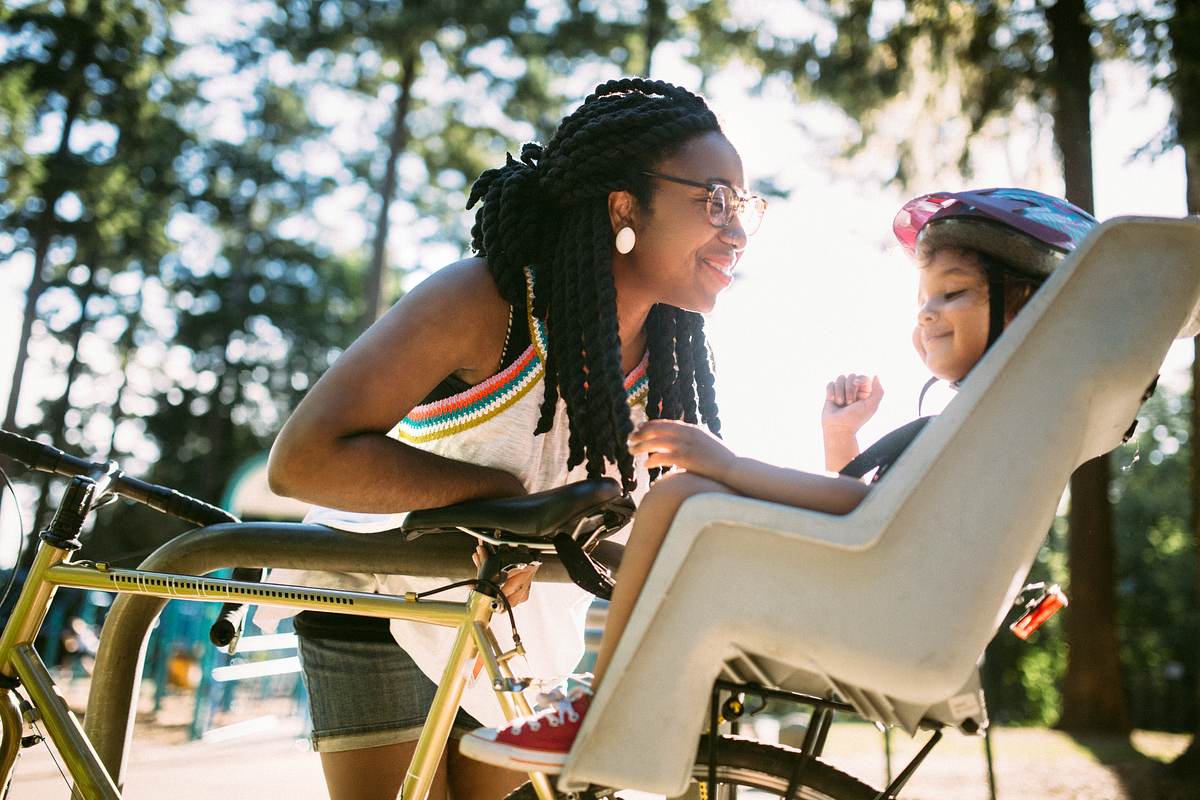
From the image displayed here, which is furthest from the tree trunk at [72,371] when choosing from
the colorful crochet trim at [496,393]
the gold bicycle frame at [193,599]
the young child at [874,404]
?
the young child at [874,404]

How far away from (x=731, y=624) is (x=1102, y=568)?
10.4 m

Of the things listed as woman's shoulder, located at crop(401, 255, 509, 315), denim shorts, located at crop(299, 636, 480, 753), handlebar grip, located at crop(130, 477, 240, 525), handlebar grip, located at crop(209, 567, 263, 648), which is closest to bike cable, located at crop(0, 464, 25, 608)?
handlebar grip, located at crop(130, 477, 240, 525)

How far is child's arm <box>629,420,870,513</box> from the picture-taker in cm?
143

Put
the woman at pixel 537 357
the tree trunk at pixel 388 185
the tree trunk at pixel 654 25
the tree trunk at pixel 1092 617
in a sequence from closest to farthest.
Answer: the woman at pixel 537 357 → the tree trunk at pixel 1092 617 → the tree trunk at pixel 654 25 → the tree trunk at pixel 388 185

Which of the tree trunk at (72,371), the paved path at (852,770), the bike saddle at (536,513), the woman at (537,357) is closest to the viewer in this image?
the bike saddle at (536,513)

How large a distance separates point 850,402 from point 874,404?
0.19 ft

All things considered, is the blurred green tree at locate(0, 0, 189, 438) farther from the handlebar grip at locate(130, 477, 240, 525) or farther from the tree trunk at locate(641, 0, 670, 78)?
the handlebar grip at locate(130, 477, 240, 525)

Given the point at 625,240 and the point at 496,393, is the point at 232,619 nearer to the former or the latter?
the point at 496,393

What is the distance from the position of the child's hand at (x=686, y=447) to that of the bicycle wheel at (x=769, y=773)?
0.47 m

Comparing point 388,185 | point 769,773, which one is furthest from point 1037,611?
point 388,185

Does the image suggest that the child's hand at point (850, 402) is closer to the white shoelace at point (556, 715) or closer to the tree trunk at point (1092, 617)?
the white shoelace at point (556, 715)

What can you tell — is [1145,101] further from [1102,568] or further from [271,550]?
[271,550]

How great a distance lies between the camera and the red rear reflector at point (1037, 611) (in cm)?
162

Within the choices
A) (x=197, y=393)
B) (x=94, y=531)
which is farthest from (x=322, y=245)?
(x=94, y=531)
